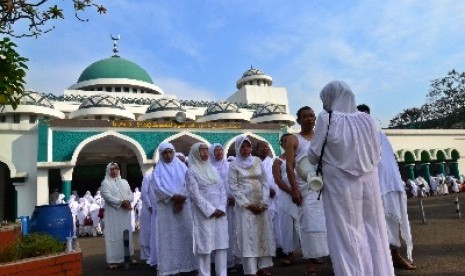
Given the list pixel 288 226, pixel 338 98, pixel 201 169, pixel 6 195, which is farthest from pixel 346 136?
pixel 6 195

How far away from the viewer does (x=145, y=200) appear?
584cm

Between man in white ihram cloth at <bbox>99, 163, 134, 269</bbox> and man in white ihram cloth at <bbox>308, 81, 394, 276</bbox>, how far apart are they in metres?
3.56

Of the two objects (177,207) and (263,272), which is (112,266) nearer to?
(177,207)

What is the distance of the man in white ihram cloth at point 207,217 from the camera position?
12.0 ft

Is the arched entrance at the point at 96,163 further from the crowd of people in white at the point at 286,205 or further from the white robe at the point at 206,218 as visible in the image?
the white robe at the point at 206,218

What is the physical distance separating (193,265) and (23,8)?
330 cm

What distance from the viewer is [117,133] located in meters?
14.8

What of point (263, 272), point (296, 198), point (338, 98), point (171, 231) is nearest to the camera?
point (338, 98)

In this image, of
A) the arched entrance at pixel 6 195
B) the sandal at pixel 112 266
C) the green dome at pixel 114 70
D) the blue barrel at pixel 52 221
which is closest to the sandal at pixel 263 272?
the sandal at pixel 112 266

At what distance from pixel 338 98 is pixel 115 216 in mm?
3957

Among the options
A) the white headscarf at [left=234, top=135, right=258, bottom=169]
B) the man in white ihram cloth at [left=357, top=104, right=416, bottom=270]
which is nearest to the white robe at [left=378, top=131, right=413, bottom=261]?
the man in white ihram cloth at [left=357, top=104, right=416, bottom=270]

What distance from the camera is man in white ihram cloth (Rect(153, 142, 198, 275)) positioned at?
4133 mm

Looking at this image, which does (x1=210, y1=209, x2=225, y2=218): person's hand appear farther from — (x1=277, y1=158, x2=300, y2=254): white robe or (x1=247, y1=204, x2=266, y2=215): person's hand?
(x1=277, y1=158, x2=300, y2=254): white robe

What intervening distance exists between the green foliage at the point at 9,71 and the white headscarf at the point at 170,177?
1.59 m
